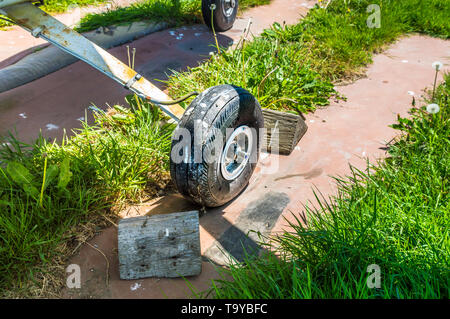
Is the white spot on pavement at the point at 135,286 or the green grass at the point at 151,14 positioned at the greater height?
the green grass at the point at 151,14

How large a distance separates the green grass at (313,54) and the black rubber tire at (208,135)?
0.94 m

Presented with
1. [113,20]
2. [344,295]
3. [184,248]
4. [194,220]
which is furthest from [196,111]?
[113,20]

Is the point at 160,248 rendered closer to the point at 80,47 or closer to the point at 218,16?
the point at 80,47

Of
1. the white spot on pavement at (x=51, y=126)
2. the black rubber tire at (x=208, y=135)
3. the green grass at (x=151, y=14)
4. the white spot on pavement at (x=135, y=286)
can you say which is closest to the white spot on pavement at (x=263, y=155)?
the black rubber tire at (x=208, y=135)

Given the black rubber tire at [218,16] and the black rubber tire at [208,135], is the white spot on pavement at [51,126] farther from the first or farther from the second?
the black rubber tire at [218,16]

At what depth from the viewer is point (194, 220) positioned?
2359 mm

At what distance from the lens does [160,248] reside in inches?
92.1

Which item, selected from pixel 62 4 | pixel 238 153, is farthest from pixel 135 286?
pixel 62 4

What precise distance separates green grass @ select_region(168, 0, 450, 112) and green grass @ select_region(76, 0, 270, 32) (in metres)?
1.10

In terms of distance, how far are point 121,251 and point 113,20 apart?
168 inches

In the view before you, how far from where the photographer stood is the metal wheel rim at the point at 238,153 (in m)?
2.79

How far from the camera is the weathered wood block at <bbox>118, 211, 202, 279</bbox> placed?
2324mm

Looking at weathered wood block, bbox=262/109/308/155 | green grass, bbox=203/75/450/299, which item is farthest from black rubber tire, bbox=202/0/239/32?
green grass, bbox=203/75/450/299
